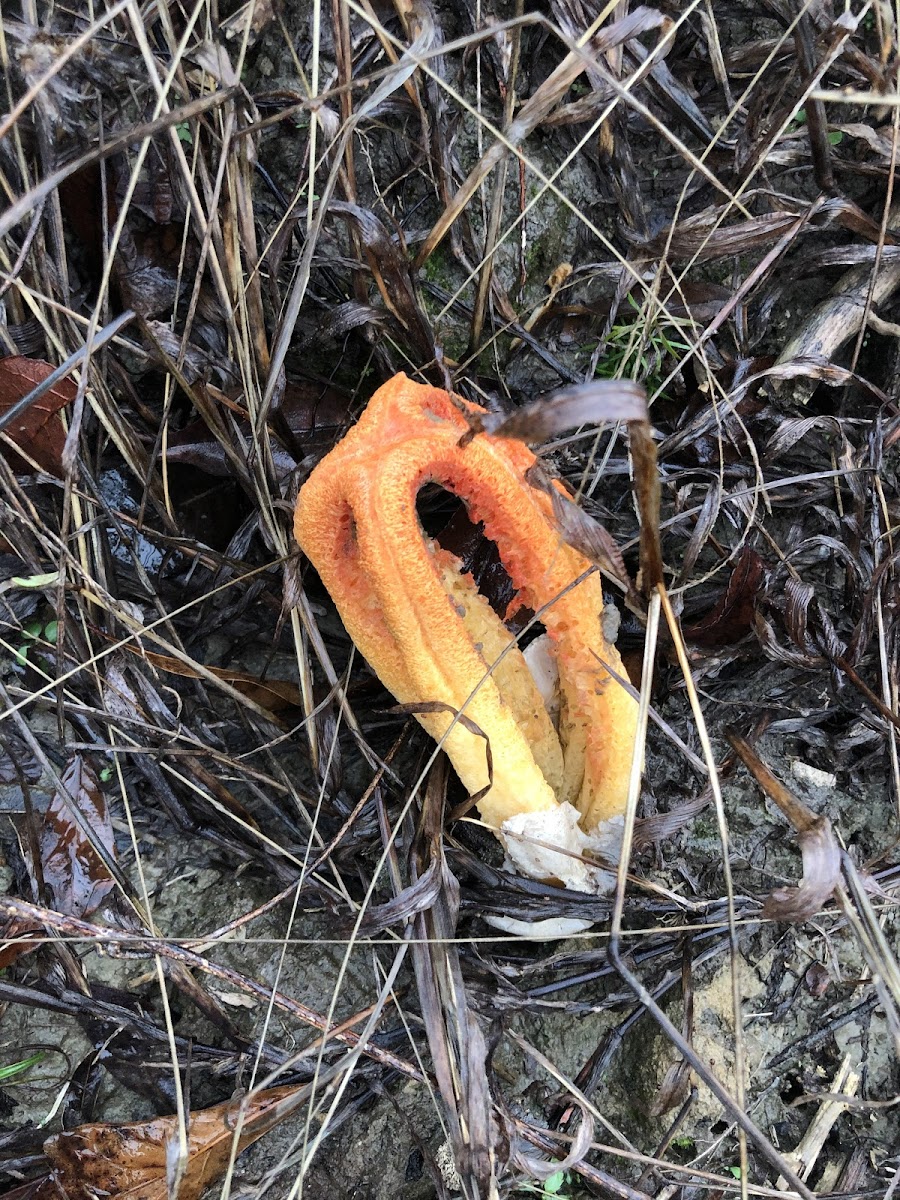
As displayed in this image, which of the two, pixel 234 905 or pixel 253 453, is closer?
pixel 253 453

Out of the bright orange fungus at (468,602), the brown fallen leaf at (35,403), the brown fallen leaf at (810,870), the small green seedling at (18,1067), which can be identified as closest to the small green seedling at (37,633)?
the brown fallen leaf at (35,403)

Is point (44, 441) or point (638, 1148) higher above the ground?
point (44, 441)

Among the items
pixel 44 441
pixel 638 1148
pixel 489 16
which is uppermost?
pixel 489 16

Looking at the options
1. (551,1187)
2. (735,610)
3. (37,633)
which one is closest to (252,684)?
(37,633)

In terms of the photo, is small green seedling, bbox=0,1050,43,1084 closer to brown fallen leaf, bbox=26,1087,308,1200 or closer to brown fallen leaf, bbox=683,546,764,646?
brown fallen leaf, bbox=26,1087,308,1200

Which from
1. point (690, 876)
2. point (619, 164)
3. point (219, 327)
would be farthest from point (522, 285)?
point (690, 876)

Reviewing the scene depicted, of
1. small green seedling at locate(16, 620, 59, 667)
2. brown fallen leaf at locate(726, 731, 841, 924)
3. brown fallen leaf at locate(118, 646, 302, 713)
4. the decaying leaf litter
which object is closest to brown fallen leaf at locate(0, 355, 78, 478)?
the decaying leaf litter

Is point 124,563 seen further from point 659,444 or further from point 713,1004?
point 713,1004

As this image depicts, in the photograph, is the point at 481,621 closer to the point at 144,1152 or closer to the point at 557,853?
the point at 557,853
